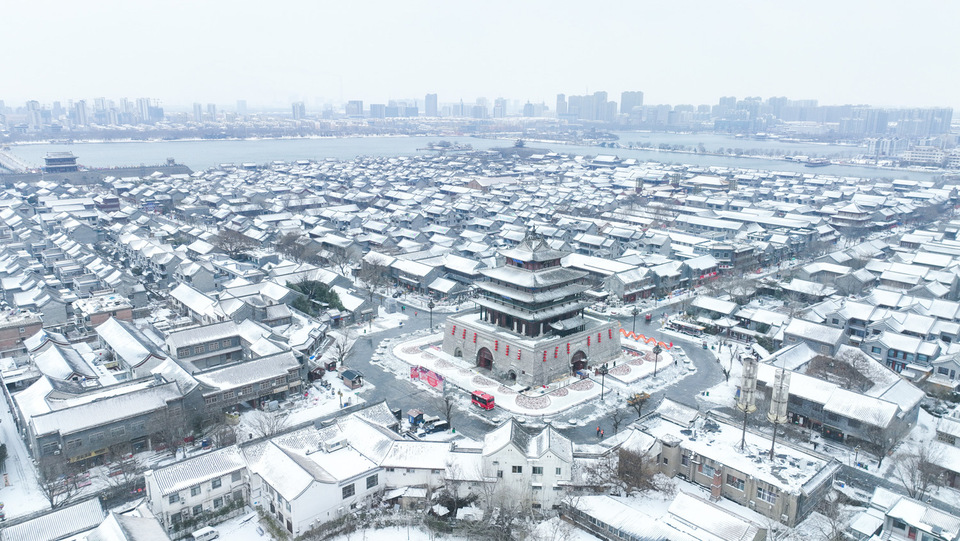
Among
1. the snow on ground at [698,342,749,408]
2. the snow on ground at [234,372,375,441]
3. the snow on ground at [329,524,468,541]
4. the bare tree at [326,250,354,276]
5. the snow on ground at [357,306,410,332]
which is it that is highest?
the bare tree at [326,250,354,276]

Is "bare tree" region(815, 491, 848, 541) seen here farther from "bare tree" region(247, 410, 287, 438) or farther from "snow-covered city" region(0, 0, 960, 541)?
"bare tree" region(247, 410, 287, 438)

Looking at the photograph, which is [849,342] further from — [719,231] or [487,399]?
[719,231]

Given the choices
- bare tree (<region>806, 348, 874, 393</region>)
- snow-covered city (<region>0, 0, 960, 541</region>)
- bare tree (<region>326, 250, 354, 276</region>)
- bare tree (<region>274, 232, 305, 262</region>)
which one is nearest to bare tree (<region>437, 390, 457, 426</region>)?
snow-covered city (<region>0, 0, 960, 541</region>)

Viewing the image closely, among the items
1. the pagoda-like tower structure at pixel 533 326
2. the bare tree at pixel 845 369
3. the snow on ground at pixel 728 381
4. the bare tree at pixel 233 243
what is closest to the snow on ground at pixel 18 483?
the pagoda-like tower structure at pixel 533 326

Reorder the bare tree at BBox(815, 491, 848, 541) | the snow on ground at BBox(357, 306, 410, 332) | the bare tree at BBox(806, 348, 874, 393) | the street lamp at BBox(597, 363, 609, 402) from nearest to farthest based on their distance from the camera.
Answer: the bare tree at BBox(815, 491, 848, 541)
the bare tree at BBox(806, 348, 874, 393)
the street lamp at BBox(597, 363, 609, 402)
the snow on ground at BBox(357, 306, 410, 332)

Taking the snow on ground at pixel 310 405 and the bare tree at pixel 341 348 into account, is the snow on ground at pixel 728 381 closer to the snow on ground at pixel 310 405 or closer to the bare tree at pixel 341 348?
the snow on ground at pixel 310 405

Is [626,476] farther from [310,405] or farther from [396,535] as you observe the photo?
[310,405]
